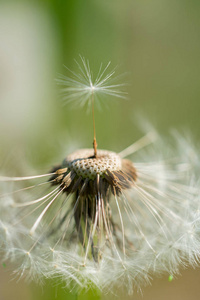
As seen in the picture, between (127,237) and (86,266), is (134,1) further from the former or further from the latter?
(86,266)

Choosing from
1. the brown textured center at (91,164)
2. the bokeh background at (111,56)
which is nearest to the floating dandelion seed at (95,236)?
the brown textured center at (91,164)

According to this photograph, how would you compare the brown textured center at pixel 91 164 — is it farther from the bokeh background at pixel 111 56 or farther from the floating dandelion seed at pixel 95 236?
the bokeh background at pixel 111 56

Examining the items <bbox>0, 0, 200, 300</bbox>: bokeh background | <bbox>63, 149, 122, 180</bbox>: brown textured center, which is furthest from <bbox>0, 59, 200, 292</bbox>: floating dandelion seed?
<bbox>0, 0, 200, 300</bbox>: bokeh background

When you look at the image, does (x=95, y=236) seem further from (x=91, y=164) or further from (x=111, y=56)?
(x=111, y=56)

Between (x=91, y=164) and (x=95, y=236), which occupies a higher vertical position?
(x=91, y=164)

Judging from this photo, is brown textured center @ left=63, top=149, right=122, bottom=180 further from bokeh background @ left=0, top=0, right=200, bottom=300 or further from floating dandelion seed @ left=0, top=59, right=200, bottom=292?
bokeh background @ left=0, top=0, right=200, bottom=300

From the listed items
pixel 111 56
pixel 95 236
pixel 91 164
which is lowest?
pixel 95 236

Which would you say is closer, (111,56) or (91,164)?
(91,164)

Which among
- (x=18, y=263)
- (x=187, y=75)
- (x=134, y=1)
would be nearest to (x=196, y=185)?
(x=18, y=263)

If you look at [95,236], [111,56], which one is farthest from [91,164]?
[111,56]
